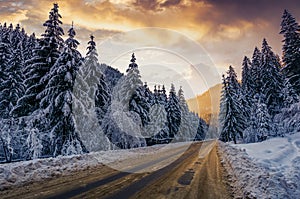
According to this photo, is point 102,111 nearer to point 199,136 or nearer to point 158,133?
point 158,133

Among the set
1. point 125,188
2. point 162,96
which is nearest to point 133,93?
point 125,188

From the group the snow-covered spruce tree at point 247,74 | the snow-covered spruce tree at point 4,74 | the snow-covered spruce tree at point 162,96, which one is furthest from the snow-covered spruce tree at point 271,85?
the snow-covered spruce tree at point 4,74

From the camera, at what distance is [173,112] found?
173ft

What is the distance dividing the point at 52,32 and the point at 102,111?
32.9ft

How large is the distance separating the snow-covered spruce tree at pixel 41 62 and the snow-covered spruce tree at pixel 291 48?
2884cm

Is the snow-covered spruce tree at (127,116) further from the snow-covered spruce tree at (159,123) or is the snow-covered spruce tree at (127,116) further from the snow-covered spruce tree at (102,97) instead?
the snow-covered spruce tree at (159,123)

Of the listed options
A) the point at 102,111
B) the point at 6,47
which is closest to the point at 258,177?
the point at 102,111

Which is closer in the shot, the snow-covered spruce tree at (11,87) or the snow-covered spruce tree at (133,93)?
the snow-covered spruce tree at (11,87)

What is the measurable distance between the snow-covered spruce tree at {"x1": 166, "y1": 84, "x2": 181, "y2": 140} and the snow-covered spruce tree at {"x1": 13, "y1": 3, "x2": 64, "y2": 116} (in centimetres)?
3498

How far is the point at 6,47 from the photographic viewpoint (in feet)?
106

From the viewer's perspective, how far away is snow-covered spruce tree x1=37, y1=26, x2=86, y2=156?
60.6ft

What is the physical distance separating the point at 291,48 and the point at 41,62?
31.2 metres

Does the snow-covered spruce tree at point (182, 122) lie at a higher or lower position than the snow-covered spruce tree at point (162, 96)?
lower

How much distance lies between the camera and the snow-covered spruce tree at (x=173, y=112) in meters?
52.4
